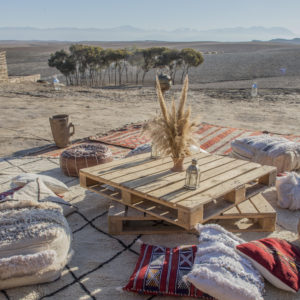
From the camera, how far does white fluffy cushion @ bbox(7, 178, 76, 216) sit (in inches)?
130

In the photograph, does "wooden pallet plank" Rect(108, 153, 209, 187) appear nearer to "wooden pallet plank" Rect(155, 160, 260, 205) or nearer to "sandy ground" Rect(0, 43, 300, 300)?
"wooden pallet plank" Rect(155, 160, 260, 205)

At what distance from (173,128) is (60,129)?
3.50 metres

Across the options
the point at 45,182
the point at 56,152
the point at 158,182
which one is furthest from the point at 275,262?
the point at 56,152

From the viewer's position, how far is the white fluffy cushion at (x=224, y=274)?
215cm

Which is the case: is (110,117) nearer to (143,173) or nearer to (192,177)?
(143,173)

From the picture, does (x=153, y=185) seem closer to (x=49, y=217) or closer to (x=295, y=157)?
(x=49, y=217)

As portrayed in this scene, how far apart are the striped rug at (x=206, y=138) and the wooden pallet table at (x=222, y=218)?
2670 millimetres

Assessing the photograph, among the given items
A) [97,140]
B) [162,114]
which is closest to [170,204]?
[162,114]

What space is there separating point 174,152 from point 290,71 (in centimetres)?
3531

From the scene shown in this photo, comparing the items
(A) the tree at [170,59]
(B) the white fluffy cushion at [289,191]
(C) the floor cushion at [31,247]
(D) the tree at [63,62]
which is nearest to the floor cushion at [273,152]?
(B) the white fluffy cushion at [289,191]

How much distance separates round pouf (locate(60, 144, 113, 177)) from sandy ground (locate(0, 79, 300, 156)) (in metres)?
1.82

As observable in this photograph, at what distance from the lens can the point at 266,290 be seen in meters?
2.40

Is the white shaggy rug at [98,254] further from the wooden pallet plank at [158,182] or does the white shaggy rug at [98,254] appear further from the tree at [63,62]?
the tree at [63,62]

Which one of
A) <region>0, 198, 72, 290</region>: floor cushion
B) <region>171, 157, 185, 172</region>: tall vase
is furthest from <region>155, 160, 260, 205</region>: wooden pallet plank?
<region>0, 198, 72, 290</region>: floor cushion
